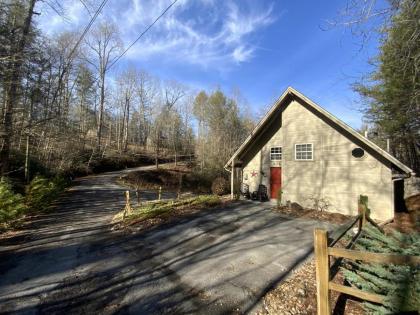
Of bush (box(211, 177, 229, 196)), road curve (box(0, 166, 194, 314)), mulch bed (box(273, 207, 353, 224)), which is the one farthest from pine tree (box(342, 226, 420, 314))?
bush (box(211, 177, 229, 196))

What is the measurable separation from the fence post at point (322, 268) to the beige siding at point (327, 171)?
907 centimetres

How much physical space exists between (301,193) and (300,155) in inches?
78.8

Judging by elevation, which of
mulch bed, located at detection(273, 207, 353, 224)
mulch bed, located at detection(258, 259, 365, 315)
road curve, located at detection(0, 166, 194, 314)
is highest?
mulch bed, located at detection(273, 207, 353, 224)

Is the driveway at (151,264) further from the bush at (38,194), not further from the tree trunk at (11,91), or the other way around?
the tree trunk at (11,91)

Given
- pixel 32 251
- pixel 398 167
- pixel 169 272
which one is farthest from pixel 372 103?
pixel 32 251

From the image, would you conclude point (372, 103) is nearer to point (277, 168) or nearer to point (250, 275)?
point (277, 168)

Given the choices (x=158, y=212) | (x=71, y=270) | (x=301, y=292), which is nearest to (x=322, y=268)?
(x=301, y=292)

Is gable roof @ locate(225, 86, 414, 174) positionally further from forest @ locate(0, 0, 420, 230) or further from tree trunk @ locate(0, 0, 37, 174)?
tree trunk @ locate(0, 0, 37, 174)

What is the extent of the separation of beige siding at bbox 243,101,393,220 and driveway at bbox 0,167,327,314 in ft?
8.68

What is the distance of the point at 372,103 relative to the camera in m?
16.2

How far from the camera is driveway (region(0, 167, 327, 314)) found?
4.09 metres

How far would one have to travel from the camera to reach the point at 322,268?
2994mm

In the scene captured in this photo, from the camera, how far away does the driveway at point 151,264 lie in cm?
409

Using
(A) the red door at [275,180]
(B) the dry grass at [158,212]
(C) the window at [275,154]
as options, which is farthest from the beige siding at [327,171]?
(B) the dry grass at [158,212]
